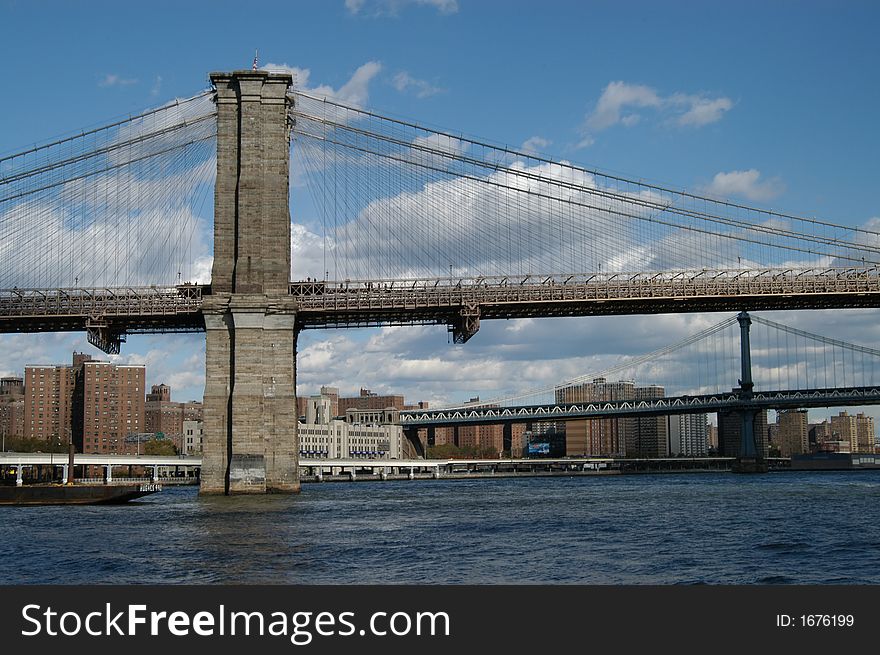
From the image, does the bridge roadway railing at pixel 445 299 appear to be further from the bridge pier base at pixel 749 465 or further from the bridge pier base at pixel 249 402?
the bridge pier base at pixel 749 465

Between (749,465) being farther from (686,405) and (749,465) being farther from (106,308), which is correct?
(106,308)

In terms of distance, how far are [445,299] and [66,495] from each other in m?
26.4

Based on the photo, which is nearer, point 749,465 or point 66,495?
point 66,495

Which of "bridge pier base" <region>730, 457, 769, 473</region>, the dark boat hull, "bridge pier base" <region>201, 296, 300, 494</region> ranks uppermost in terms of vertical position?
"bridge pier base" <region>201, 296, 300, 494</region>

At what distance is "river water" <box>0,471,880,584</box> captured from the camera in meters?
28.8

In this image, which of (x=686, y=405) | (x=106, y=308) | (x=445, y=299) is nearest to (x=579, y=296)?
(x=445, y=299)

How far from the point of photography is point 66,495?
68188 mm

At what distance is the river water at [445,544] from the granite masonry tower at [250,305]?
10.1 feet

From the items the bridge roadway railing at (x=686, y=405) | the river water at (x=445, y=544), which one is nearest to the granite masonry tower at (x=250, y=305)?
the river water at (x=445, y=544)

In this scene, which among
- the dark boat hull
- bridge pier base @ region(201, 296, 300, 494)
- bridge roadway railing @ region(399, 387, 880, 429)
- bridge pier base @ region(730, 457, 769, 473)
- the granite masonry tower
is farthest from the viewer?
bridge pier base @ region(730, 457, 769, 473)

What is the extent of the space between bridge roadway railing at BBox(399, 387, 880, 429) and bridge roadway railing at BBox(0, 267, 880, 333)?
7258 centimetres

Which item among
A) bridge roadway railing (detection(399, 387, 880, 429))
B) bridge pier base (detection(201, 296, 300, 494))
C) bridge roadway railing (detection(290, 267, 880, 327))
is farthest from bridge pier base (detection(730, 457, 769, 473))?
bridge pier base (detection(201, 296, 300, 494))

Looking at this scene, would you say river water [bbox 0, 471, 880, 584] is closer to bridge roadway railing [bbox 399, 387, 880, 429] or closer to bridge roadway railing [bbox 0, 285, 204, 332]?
bridge roadway railing [bbox 0, 285, 204, 332]

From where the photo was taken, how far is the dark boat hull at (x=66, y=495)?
6744 cm
